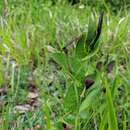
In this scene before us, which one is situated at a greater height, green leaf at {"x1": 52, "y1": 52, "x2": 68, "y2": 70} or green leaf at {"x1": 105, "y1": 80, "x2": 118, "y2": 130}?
green leaf at {"x1": 52, "y1": 52, "x2": 68, "y2": 70}

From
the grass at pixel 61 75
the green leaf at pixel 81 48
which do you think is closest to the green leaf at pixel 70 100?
the grass at pixel 61 75

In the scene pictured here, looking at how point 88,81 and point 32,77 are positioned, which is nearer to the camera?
point 88,81

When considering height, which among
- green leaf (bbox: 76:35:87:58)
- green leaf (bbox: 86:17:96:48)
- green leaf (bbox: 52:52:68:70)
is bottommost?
green leaf (bbox: 52:52:68:70)

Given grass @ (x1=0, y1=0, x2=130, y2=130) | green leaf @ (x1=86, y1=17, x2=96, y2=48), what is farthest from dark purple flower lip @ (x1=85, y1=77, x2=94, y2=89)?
green leaf @ (x1=86, y1=17, x2=96, y2=48)

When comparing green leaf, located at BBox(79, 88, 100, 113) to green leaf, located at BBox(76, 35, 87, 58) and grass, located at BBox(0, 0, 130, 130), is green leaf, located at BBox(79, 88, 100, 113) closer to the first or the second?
grass, located at BBox(0, 0, 130, 130)

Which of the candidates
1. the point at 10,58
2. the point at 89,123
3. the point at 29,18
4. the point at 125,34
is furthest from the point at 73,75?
the point at 29,18

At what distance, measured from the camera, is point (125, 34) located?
3084 mm

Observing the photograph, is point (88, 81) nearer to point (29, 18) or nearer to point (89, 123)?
point (89, 123)

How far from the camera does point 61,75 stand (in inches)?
104

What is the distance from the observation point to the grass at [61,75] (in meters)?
1.80

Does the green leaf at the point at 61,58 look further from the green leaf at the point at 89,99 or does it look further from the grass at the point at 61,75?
the green leaf at the point at 89,99

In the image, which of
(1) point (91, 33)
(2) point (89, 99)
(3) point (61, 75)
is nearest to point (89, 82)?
(2) point (89, 99)

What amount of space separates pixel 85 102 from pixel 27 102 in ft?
2.48

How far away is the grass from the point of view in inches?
71.0
